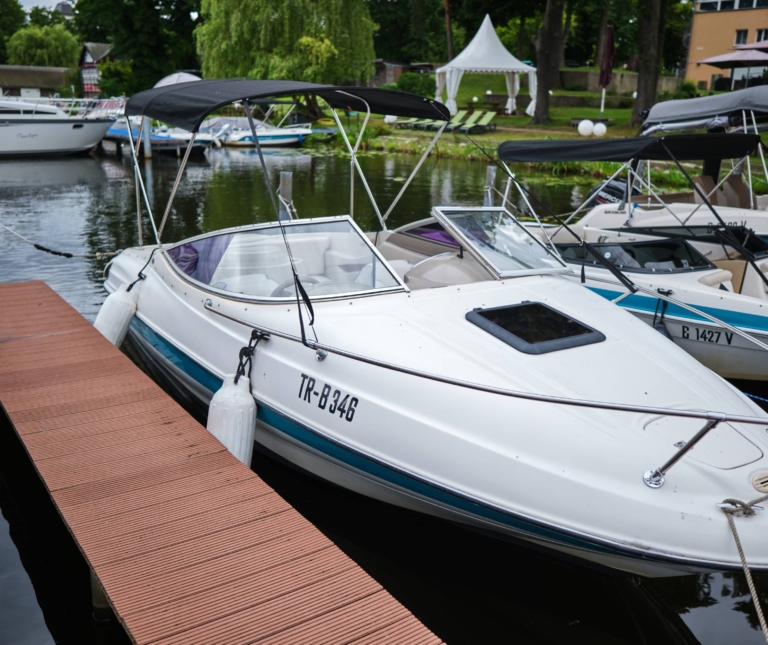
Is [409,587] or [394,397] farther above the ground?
[394,397]

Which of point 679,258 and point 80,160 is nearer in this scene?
point 679,258

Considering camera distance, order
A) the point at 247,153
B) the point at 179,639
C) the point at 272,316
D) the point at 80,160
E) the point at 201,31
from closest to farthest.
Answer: the point at 179,639, the point at 272,316, the point at 80,160, the point at 247,153, the point at 201,31

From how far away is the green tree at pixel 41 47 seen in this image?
69125 millimetres

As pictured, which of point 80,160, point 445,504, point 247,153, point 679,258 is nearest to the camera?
point 445,504

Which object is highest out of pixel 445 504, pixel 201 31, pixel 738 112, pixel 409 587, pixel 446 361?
pixel 201 31

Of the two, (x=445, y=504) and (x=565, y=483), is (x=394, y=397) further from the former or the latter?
(x=565, y=483)

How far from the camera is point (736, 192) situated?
484 inches

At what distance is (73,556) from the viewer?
452 cm

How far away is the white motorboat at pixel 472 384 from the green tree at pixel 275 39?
2795 centimetres

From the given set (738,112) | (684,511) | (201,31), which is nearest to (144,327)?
(684,511)

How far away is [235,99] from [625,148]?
4.44 metres

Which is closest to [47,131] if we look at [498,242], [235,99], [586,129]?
[586,129]

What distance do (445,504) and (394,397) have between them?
66 centimetres

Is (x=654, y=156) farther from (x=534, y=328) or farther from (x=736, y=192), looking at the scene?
(x=534, y=328)
